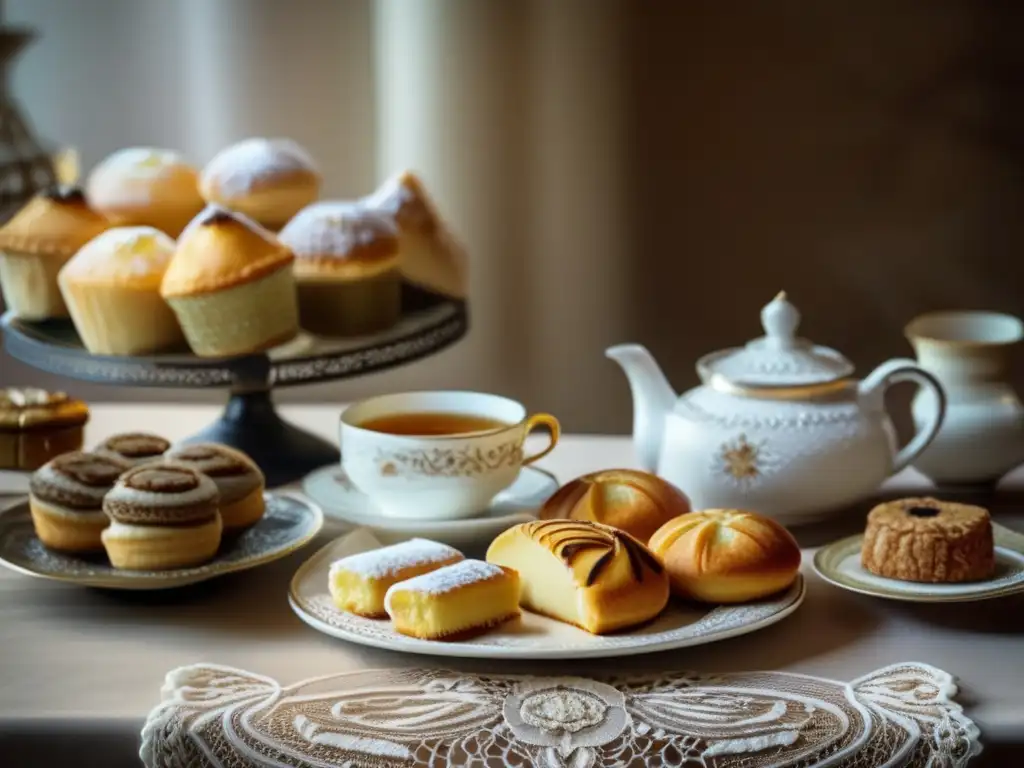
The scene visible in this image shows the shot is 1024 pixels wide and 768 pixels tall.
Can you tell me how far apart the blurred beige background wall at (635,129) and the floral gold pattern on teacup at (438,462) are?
60.8 inches

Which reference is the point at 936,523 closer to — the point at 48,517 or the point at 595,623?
the point at 595,623

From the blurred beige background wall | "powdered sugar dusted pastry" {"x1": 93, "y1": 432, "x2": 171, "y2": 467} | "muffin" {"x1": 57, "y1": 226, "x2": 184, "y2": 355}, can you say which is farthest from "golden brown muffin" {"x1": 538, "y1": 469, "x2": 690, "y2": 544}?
the blurred beige background wall

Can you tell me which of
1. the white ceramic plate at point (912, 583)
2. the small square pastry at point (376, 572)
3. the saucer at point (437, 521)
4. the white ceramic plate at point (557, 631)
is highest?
the small square pastry at point (376, 572)

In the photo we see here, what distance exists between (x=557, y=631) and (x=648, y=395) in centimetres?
32

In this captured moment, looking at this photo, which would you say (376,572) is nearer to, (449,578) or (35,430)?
(449,578)

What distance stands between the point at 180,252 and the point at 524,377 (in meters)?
1.57

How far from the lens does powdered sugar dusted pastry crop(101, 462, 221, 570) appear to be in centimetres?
94

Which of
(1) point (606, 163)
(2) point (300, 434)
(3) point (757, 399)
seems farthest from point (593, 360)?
(3) point (757, 399)

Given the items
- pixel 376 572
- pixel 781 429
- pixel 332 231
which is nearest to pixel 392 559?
pixel 376 572

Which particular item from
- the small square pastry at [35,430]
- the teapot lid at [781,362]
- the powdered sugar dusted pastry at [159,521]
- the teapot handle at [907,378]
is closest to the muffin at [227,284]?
the small square pastry at [35,430]

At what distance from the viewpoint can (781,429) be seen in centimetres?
108

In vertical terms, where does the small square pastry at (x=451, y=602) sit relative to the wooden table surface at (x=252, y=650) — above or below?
above

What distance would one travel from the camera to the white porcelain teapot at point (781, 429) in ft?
3.54

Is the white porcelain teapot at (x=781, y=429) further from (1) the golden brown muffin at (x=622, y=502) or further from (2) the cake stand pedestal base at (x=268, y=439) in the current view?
(2) the cake stand pedestal base at (x=268, y=439)
